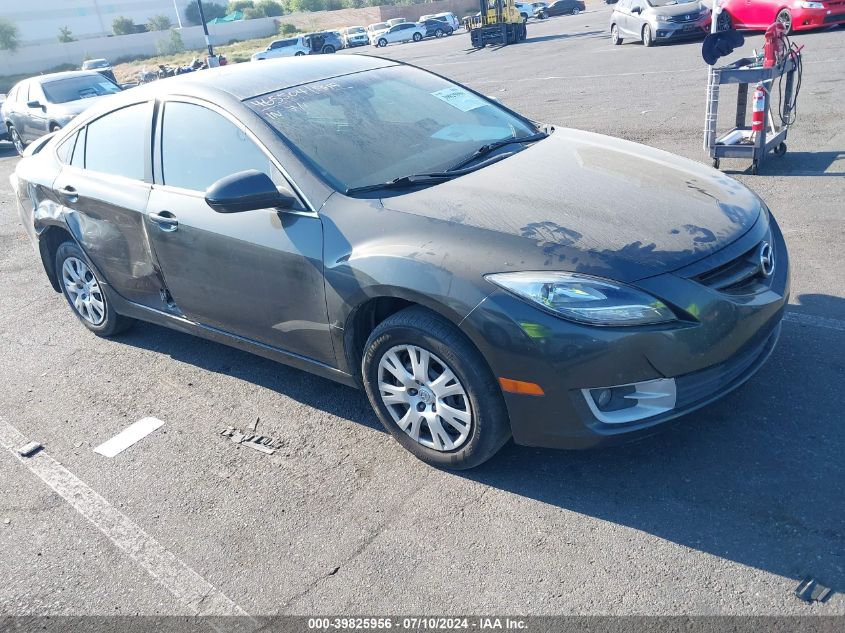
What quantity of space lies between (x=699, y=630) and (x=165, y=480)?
98.3 inches

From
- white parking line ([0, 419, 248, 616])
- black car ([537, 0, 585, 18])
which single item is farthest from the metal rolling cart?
black car ([537, 0, 585, 18])

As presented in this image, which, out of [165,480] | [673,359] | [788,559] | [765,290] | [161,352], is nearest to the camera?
[788,559]

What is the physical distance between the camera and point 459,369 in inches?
122

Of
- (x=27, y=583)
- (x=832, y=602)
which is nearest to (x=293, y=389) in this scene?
(x=27, y=583)

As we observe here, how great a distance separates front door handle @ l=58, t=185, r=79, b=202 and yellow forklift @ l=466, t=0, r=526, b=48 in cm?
2631

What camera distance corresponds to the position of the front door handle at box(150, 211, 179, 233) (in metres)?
4.08

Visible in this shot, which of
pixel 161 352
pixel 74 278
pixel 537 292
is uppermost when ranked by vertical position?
pixel 537 292

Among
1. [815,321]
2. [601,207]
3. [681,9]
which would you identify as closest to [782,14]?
[681,9]

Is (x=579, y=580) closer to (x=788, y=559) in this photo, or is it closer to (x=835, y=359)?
(x=788, y=559)

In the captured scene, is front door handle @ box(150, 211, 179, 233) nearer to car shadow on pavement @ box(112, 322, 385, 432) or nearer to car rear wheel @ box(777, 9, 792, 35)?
car shadow on pavement @ box(112, 322, 385, 432)

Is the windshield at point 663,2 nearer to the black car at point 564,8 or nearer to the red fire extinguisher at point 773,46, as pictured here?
the red fire extinguisher at point 773,46

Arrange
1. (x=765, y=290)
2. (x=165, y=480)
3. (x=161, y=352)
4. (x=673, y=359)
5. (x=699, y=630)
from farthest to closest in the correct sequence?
(x=161, y=352), (x=165, y=480), (x=765, y=290), (x=673, y=359), (x=699, y=630)

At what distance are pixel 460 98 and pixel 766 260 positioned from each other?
210cm

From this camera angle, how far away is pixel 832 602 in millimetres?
2441
